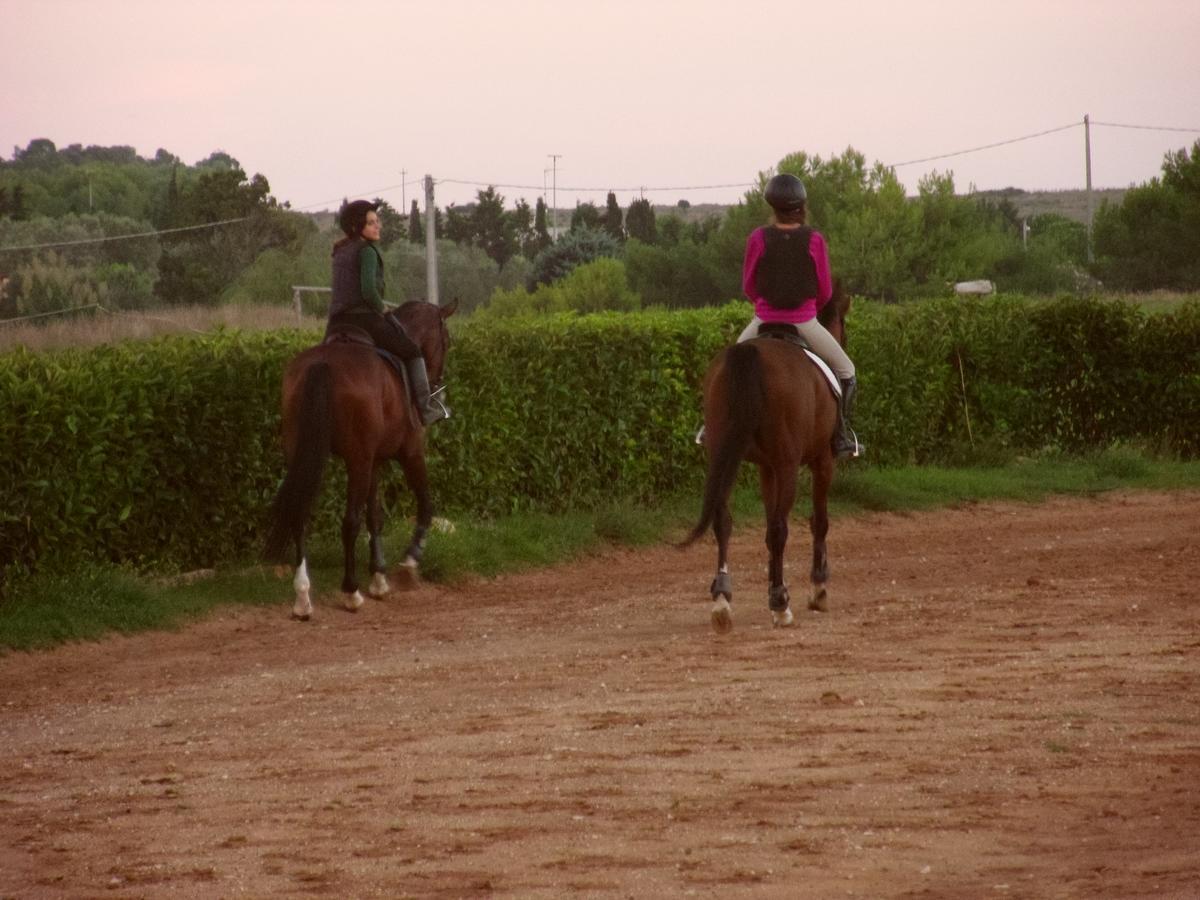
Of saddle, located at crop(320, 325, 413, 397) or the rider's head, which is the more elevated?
the rider's head

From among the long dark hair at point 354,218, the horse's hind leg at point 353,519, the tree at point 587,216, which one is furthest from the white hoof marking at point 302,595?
the tree at point 587,216

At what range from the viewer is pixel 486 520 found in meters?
16.0

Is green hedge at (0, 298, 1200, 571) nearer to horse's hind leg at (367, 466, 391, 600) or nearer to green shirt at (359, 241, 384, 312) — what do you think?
horse's hind leg at (367, 466, 391, 600)

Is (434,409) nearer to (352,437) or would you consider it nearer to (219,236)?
(352,437)

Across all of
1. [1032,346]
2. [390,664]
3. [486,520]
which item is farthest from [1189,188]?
[390,664]

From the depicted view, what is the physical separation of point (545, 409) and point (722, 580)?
546cm

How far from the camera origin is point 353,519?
42.4 feet

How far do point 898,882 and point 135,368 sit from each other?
8523 mm

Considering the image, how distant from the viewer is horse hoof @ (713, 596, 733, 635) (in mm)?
11242

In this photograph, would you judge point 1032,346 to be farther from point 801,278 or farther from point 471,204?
point 471,204

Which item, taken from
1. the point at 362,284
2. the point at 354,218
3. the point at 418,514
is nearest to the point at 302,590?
the point at 418,514

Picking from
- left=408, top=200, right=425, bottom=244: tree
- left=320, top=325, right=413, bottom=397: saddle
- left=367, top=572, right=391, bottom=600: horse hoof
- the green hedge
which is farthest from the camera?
left=408, top=200, right=425, bottom=244: tree

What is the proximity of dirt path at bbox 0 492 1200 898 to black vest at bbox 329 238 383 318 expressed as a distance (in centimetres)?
223

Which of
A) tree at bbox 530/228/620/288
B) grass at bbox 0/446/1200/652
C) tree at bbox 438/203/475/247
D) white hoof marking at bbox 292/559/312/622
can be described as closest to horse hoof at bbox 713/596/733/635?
white hoof marking at bbox 292/559/312/622
